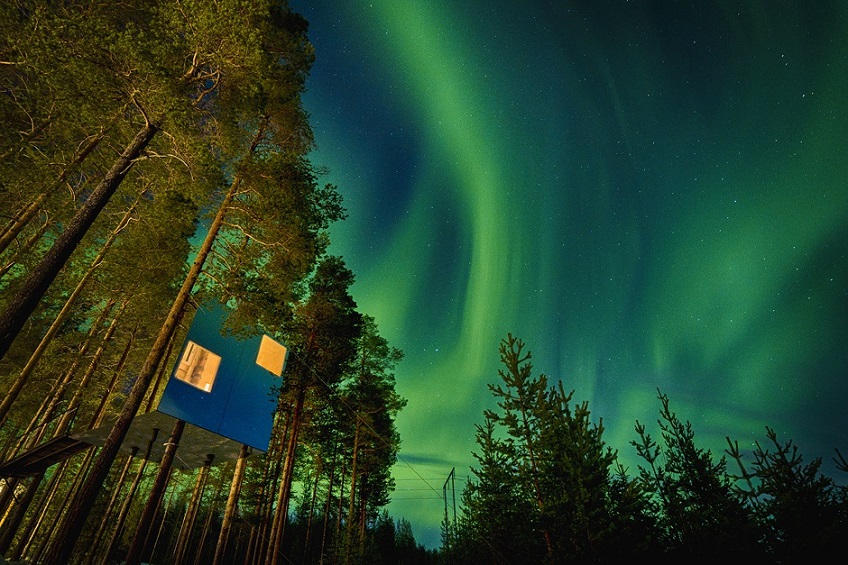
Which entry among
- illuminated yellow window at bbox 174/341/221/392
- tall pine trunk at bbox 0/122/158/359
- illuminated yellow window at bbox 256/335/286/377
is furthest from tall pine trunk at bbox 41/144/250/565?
illuminated yellow window at bbox 256/335/286/377

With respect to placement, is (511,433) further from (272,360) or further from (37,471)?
(37,471)

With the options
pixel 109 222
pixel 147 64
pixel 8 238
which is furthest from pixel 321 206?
pixel 109 222

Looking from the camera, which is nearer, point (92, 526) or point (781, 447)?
point (781, 447)

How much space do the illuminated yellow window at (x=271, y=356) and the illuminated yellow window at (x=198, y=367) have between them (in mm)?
1563

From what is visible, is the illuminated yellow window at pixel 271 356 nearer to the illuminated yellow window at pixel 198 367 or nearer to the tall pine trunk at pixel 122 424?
the illuminated yellow window at pixel 198 367

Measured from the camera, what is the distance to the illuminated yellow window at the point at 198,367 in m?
10.2

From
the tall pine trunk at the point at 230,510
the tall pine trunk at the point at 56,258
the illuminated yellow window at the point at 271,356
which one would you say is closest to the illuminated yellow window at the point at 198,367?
the illuminated yellow window at the point at 271,356

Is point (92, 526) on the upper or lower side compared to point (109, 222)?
lower

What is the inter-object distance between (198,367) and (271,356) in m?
2.47

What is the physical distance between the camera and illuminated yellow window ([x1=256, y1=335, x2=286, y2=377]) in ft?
40.8

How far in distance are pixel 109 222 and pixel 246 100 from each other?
1042 centimetres

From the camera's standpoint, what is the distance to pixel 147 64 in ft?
21.8

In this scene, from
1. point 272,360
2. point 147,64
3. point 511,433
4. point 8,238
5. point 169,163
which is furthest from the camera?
point 511,433

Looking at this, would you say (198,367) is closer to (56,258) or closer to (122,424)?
(122,424)
